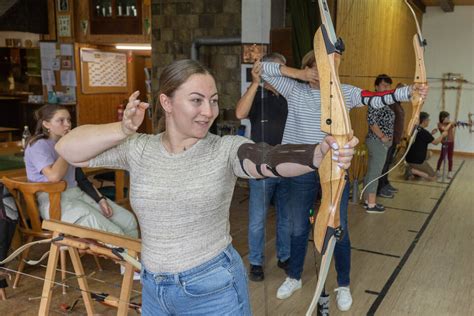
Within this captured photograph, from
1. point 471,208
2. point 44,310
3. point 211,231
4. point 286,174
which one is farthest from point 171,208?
point 471,208

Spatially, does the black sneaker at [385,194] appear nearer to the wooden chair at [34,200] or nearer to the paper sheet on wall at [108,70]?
the wooden chair at [34,200]

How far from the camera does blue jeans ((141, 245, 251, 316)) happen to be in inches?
37.9

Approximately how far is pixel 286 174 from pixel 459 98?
6810 millimetres

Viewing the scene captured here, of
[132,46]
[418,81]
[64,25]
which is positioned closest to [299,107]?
[418,81]

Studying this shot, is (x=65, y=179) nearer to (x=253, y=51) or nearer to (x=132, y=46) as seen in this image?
(x=253, y=51)

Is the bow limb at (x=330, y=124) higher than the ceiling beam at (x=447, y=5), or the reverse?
the ceiling beam at (x=447, y=5)

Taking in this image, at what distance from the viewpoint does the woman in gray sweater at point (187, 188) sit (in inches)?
36.9

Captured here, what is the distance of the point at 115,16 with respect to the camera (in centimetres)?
539

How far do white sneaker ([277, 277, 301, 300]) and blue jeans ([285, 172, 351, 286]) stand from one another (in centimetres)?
4

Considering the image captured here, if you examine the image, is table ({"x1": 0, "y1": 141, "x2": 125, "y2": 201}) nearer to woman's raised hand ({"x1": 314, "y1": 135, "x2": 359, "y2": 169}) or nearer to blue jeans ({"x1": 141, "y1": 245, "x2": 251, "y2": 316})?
blue jeans ({"x1": 141, "y1": 245, "x2": 251, "y2": 316})

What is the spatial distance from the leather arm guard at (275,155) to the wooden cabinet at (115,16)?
4695mm

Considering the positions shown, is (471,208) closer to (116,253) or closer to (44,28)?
(116,253)

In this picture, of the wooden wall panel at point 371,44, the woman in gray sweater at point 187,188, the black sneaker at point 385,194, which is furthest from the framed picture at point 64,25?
the woman in gray sweater at point 187,188

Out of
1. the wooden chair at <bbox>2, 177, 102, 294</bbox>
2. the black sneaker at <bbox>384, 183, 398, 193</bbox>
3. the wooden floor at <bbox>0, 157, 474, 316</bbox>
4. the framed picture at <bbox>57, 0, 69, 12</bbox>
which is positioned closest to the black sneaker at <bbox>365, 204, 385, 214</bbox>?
the wooden floor at <bbox>0, 157, 474, 316</bbox>
